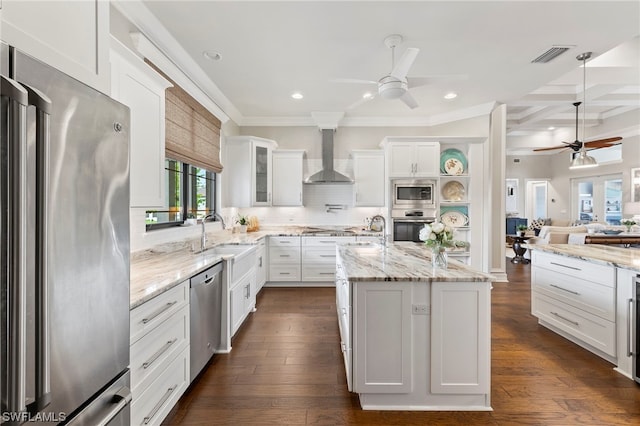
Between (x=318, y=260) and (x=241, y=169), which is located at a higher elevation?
(x=241, y=169)

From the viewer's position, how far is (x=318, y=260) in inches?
186

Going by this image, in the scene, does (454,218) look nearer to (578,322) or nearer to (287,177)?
(578,322)

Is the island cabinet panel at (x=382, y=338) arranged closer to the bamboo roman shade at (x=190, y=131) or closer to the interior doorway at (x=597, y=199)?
the bamboo roman shade at (x=190, y=131)

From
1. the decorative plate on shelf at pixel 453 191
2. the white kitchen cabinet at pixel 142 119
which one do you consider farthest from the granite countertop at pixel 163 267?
the decorative plate on shelf at pixel 453 191

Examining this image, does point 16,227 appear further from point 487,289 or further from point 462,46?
point 462,46

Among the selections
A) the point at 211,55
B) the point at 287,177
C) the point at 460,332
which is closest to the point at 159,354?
the point at 460,332

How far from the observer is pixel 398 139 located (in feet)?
15.6

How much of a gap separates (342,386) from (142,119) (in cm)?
238

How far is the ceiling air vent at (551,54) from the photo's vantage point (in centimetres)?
304

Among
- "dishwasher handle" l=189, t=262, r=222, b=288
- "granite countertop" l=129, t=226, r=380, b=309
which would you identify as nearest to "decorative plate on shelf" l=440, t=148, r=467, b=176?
"granite countertop" l=129, t=226, r=380, b=309

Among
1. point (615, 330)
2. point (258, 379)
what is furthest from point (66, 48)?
point (615, 330)

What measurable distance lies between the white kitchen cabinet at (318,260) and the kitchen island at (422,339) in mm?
2850

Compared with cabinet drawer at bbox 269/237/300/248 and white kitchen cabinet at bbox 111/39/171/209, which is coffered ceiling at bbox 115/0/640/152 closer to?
white kitchen cabinet at bbox 111/39/171/209

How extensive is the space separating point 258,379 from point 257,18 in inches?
118
